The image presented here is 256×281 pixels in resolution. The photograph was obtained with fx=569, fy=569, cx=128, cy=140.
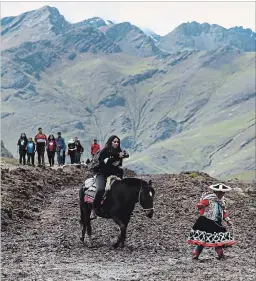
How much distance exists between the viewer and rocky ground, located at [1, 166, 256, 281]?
14.7 metres

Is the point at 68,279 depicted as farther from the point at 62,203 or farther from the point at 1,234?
the point at 62,203

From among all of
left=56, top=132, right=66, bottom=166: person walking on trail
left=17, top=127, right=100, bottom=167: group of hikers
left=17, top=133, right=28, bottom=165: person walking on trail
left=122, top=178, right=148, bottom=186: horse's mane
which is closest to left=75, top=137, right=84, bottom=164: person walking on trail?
left=17, top=127, right=100, bottom=167: group of hikers

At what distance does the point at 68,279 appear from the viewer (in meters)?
13.4

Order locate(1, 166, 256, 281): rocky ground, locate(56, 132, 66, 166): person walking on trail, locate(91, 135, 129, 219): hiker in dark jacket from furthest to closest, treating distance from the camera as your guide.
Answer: locate(56, 132, 66, 166): person walking on trail, locate(91, 135, 129, 219): hiker in dark jacket, locate(1, 166, 256, 281): rocky ground

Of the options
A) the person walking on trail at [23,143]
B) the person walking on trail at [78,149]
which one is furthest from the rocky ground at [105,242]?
the person walking on trail at [78,149]

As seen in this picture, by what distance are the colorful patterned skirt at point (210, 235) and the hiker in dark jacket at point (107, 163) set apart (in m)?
3.45

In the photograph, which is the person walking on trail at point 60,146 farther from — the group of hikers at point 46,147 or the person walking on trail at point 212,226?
the person walking on trail at point 212,226

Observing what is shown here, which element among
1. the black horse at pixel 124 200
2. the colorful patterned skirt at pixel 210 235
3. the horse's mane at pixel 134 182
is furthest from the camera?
the horse's mane at pixel 134 182

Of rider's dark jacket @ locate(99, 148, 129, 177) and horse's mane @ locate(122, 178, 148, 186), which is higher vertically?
rider's dark jacket @ locate(99, 148, 129, 177)

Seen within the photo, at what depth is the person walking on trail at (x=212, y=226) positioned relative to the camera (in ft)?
54.5

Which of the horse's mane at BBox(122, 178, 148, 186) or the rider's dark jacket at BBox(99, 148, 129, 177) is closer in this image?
the rider's dark jacket at BBox(99, 148, 129, 177)

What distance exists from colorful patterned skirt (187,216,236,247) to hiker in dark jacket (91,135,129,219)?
3451mm

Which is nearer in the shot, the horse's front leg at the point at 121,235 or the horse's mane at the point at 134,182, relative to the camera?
the horse's front leg at the point at 121,235

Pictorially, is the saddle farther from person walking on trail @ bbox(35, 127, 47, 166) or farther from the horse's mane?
person walking on trail @ bbox(35, 127, 47, 166)
